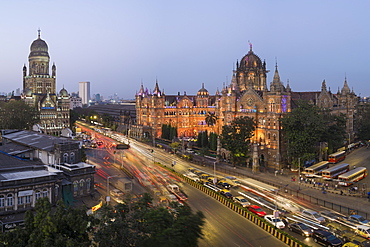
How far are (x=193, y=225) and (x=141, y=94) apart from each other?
11920 cm

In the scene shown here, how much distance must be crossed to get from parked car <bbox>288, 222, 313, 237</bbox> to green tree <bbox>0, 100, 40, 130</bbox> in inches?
3711

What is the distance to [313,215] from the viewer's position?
44312 mm

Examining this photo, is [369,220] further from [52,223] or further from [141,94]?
[141,94]

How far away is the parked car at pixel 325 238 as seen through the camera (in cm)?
3662

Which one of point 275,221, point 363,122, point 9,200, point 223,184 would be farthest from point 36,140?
point 363,122

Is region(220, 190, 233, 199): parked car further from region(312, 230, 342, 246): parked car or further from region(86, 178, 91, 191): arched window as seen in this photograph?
region(86, 178, 91, 191): arched window

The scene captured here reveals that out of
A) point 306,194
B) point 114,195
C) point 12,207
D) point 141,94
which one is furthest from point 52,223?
point 141,94

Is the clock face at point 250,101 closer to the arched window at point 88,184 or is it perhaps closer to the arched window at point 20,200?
the arched window at point 88,184

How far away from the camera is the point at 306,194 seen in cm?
5712

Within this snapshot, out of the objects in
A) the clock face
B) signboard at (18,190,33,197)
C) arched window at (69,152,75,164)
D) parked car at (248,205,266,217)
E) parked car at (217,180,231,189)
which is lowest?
parked car at (248,205,266,217)

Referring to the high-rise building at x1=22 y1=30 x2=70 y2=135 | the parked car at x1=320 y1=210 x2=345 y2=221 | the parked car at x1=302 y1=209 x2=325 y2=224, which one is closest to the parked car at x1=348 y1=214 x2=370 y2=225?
the parked car at x1=320 y1=210 x2=345 y2=221

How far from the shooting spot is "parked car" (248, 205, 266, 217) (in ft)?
149

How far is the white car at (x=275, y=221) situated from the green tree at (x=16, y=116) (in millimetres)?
91095

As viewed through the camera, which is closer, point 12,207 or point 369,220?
point 12,207
